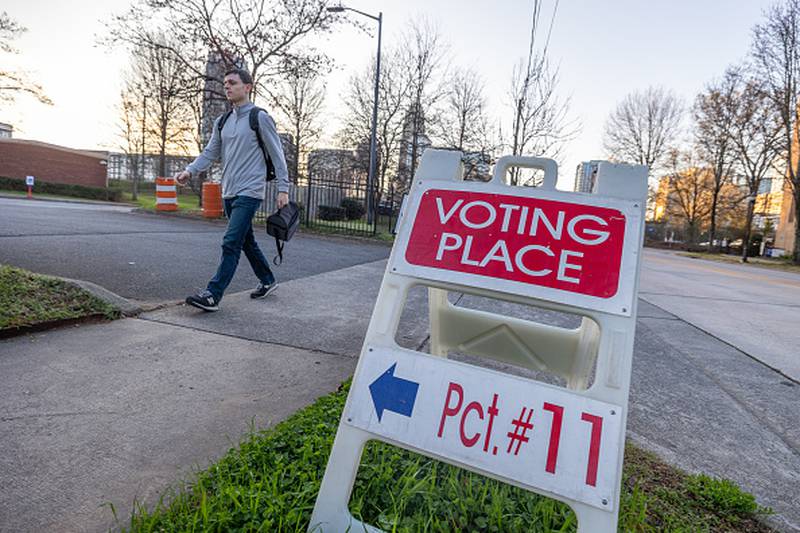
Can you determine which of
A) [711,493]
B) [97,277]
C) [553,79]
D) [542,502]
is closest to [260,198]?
[97,277]

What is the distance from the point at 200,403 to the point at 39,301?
189cm

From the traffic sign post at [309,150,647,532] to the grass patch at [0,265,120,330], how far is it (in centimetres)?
262

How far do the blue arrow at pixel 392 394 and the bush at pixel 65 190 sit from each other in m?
35.9

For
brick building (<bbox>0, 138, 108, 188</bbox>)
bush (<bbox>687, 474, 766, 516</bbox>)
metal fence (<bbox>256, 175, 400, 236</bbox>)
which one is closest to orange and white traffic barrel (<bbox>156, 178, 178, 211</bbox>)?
metal fence (<bbox>256, 175, 400, 236</bbox>)

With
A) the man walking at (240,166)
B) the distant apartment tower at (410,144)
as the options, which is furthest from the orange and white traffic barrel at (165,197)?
the man walking at (240,166)

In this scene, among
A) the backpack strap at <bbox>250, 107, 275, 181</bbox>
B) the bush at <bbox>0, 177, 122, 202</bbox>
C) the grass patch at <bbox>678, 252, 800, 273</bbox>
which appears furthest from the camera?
the bush at <bbox>0, 177, 122, 202</bbox>

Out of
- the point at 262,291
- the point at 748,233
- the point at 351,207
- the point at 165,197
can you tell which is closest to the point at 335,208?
the point at 351,207

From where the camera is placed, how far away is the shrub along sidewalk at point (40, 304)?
2781mm

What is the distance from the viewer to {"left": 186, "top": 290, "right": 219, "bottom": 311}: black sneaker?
3592 millimetres

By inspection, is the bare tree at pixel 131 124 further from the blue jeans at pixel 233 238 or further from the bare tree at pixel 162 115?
the blue jeans at pixel 233 238

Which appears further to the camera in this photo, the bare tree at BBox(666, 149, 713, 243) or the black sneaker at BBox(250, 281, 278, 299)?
the bare tree at BBox(666, 149, 713, 243)

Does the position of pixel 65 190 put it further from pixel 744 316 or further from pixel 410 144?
pixel 744 316

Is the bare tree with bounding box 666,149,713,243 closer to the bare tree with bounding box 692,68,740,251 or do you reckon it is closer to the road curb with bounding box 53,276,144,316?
the bare tree with bounding box 692,68,740,251

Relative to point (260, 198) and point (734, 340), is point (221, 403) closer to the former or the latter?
point (260, 198)
